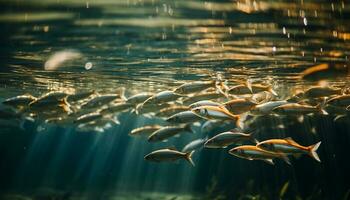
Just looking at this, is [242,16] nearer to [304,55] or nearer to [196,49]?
[196,49]

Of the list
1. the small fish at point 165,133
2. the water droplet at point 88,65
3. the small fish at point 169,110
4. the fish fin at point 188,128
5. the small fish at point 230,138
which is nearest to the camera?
the small fish at point 230,138

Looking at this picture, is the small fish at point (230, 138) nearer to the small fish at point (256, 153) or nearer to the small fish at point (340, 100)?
the small fish at point (256, 153)

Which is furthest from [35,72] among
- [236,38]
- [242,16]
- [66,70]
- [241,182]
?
[241,182]

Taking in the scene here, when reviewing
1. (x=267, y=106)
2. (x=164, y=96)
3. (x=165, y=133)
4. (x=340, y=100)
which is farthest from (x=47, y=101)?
(x=340, y=100)

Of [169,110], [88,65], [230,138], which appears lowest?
[230,138]

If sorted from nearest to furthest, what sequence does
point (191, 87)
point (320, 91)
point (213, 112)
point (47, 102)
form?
point (213, 112), point (191, 87), point (47, 102), point (320, 91)

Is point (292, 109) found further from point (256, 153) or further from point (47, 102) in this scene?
point (47, 102)

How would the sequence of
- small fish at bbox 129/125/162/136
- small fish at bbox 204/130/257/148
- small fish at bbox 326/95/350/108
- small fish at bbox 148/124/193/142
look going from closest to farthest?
small fish at bbox 204/130/257/148
small fish at bbox 148/124/193/142
small fish at bbox 326/95/350/108
small fish at bbox 129/125/162/136

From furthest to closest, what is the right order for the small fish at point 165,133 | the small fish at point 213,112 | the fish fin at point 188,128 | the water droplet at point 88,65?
the water droplet at point 88,65 → the fish fin at point 188,128 → the small fish at point 165,133 → the small fish at point 213,112

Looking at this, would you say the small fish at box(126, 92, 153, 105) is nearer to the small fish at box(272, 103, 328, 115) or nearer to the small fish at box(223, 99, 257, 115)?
the small fish at box(223, 99, 257, 115)

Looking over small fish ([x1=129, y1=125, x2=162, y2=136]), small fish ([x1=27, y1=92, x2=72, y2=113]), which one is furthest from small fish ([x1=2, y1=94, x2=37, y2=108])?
small fish ([x1=129, y1=125, x2=162, y2=136])

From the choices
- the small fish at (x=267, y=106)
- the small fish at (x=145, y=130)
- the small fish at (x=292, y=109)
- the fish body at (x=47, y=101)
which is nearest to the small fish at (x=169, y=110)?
the small fish at (x=145, y=130)

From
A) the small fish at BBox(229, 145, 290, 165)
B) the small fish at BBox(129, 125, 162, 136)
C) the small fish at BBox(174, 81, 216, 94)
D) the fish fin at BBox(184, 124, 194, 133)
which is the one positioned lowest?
the small fish at BBox(229, 145, 290, 165)

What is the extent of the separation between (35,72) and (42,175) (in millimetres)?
31321
